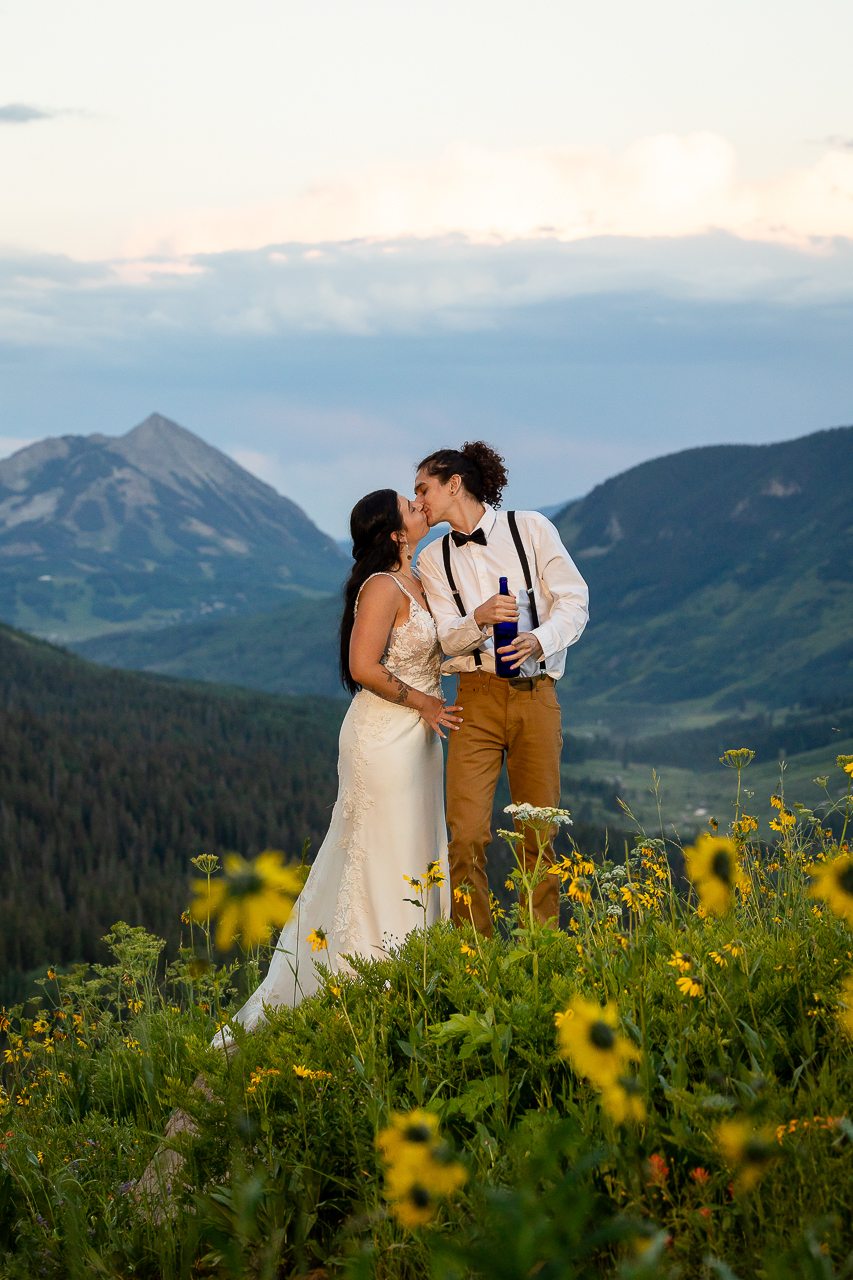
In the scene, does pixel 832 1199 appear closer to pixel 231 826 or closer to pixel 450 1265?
pixel 450 1265

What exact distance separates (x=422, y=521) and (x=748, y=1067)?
3.54 m

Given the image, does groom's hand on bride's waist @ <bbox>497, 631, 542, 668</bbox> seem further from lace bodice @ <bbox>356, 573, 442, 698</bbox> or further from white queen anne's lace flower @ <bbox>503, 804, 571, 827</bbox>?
white queen anne's lace flower @ <bbox>503, 804, 571, 827</bbox>

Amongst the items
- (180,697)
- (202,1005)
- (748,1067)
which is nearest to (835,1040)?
(748,1067)

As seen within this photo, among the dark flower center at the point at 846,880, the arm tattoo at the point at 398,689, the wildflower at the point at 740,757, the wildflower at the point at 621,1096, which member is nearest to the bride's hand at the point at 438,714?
the arm tattoo at the point at 398,689

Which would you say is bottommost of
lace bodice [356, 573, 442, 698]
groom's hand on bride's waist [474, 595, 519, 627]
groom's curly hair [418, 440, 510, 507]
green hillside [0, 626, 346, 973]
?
green hillside [0, 626, 346, 973]

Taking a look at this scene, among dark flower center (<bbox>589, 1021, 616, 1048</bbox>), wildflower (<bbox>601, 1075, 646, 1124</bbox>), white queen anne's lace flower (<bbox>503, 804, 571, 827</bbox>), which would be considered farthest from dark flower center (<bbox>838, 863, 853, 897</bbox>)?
white queen anne's lace flower (<bbox>503, 804, 571, 827</bbox>)

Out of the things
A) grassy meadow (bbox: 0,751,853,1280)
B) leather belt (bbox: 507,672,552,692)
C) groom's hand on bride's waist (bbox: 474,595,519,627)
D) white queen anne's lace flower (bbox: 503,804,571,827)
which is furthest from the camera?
leather belt (bbox: 507,672,552,692)

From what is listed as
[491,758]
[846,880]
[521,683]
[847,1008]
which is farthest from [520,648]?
[846,880]

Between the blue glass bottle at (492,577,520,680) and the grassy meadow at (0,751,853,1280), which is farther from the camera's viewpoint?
the blue glass bottle at (492,577,520,680)

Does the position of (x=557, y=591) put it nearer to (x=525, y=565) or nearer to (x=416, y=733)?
(x=525, y=565)

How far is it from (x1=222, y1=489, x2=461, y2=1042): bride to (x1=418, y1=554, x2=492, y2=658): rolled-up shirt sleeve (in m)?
0.10

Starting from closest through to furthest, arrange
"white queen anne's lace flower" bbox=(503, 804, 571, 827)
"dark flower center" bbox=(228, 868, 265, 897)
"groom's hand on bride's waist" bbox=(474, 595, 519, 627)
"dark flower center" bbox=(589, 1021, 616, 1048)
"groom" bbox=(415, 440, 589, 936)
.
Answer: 1. "dark flower center" bbox=(589, 1021, 616, 1048)
2. "dark flower center" bbox=(228, 868, 265, 897)
3. "white queen anne's lace flower" bbox=(503, 804, 571, 827)
4. "groom's hand on bride's waist" bbox=(474, 595, 519, 627)
5. "groom" bbox=(415, 440, 589, 936)

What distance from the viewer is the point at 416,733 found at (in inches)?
230

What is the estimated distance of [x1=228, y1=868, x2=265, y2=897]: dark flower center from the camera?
2537 millimetres
